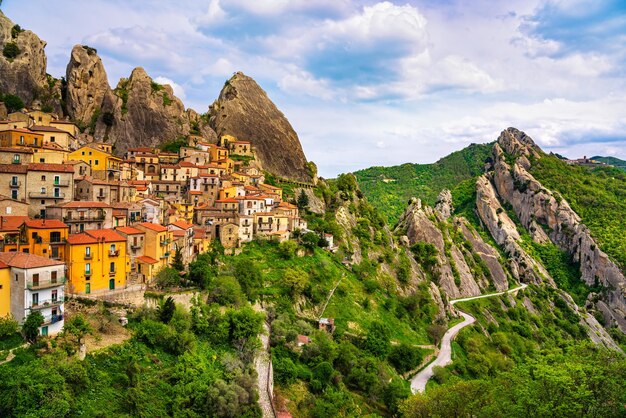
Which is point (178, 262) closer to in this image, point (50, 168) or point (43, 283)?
point (50, 168)

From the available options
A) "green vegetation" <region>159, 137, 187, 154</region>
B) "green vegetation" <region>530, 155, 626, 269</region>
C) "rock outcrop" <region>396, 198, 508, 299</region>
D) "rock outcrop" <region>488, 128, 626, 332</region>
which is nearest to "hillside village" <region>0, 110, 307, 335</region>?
"green vegetation" <region>159, 137, 187, 154</region>

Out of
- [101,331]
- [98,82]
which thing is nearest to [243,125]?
[98,82]

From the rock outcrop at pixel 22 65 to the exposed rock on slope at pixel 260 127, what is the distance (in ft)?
116

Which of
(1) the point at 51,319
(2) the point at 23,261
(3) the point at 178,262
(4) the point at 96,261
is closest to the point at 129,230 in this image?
(4) the point at 96,261

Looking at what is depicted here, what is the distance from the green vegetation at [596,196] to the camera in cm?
12569

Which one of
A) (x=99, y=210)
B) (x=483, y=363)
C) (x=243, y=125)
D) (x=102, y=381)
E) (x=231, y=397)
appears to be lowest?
(x=483, y=363)

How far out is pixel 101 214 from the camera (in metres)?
45.5

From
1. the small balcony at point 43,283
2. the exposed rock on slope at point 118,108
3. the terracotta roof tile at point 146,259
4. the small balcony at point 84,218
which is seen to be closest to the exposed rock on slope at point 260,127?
the exposed rock on slope at point 118,108

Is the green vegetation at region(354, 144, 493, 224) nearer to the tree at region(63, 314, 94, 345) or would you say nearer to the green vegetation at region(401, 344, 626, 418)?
the green vegetation at region(401, 344, 626, 418)

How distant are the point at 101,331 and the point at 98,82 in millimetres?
74581

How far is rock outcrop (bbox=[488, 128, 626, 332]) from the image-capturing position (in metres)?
114

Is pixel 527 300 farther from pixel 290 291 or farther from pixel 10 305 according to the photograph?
pixel 10 305

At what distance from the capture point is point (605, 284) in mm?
116250

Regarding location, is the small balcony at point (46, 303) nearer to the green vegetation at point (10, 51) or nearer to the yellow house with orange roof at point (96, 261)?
the yellow house with orange roof at point (96, 261)
